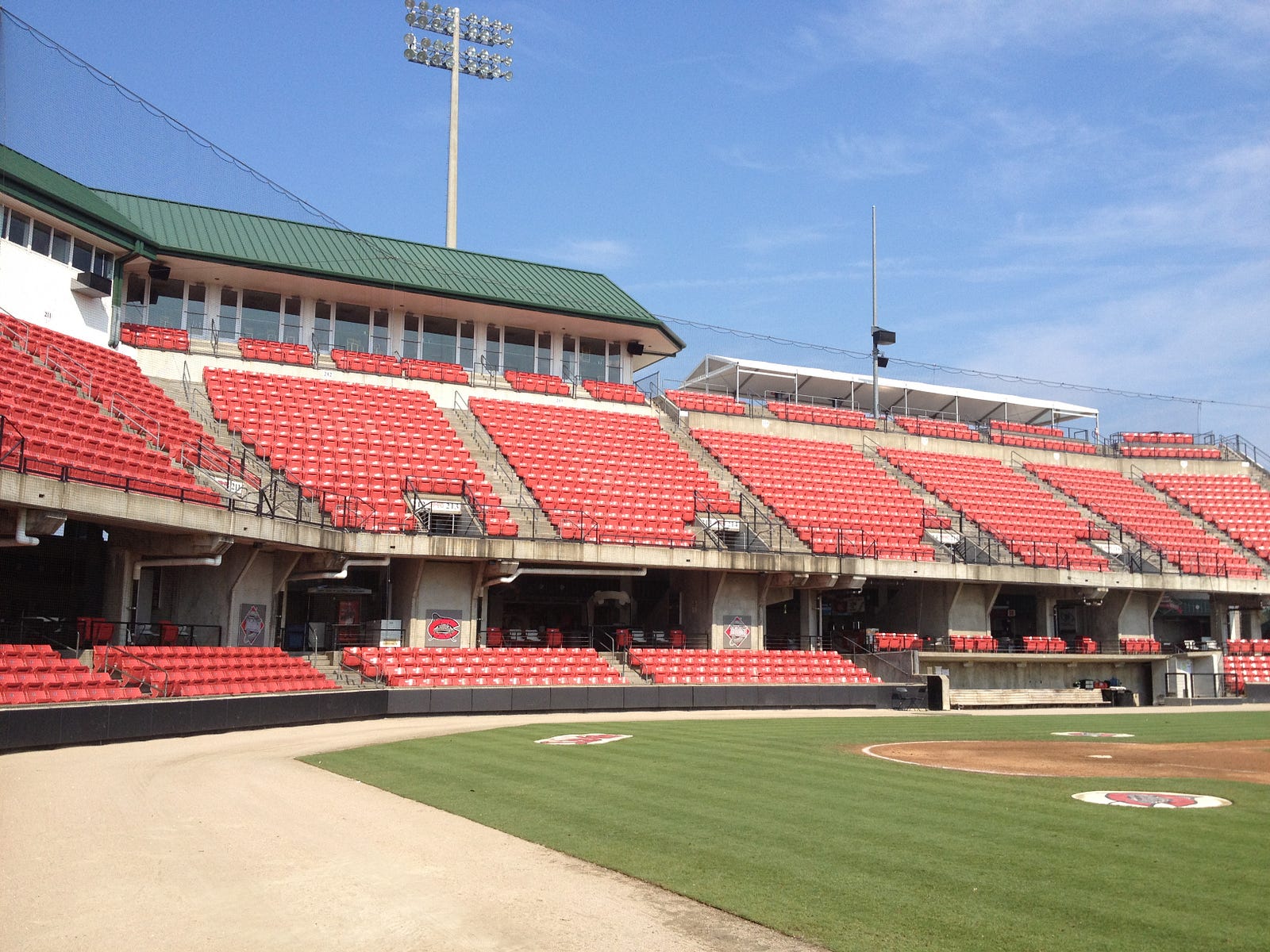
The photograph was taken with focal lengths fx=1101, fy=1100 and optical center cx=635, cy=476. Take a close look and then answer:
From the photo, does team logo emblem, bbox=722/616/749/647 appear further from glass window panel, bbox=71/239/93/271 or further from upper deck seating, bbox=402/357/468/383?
glass window panel, bbox=71/239/93/271

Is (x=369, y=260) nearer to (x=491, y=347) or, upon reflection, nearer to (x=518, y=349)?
(x=491, y=347)

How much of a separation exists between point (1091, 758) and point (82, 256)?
34530 millimetres

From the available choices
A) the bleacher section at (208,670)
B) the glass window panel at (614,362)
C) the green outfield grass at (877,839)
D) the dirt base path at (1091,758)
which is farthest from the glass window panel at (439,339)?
the dirt base path at (1091,758)

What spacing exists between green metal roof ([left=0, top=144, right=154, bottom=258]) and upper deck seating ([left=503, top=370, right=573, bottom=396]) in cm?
1496

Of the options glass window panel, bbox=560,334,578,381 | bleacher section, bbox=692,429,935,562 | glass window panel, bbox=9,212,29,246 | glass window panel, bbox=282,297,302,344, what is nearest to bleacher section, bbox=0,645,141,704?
glass window panel, bbox=9,212,29,246

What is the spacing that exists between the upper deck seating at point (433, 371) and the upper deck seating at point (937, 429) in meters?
22.9

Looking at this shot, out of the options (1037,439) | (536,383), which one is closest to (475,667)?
(536,383)

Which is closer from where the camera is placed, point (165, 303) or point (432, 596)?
point (432, 596)

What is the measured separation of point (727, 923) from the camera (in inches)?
320

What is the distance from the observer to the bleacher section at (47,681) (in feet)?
64.6

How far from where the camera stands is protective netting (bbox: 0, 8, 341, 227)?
29.6 meters

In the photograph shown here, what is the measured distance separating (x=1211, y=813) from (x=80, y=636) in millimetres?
22741

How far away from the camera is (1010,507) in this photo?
48719 mm

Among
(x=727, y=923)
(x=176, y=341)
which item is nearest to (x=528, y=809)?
(x=727, y=923)
